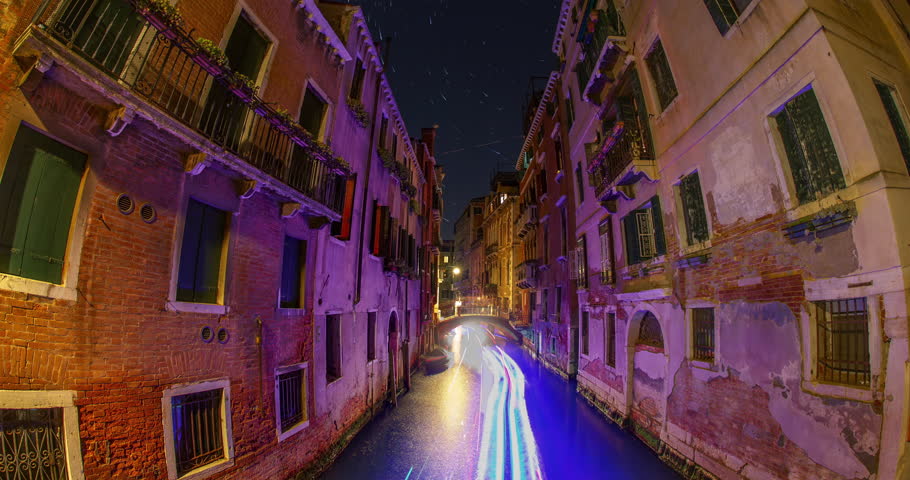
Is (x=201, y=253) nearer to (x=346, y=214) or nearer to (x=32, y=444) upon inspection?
(x=32, y=444)

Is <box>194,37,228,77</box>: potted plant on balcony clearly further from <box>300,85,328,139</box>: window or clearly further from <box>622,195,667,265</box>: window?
<box>622,195,667,265</box>: window

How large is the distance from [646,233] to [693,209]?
6.14 feet

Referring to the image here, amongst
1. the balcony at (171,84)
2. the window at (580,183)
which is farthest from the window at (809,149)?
the window at (580,183)

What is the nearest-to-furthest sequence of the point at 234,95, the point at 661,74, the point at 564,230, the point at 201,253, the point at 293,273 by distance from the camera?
1. the point at 201,253
2. the point at 234,95
3. the point at 293,273
4. the point at 661,74
5. the point at 564,230

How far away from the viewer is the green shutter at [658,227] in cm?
904

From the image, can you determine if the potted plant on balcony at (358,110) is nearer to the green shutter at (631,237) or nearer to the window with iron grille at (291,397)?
the window with iron grille at (291,397)

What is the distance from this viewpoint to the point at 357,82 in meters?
11.0

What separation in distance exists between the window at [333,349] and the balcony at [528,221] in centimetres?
1791

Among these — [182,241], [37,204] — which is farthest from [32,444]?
[182,241]

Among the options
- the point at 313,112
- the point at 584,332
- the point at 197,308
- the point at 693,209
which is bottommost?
the point at 584,332

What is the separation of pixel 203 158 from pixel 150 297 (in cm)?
187

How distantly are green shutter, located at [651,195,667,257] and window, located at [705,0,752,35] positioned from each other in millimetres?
3855

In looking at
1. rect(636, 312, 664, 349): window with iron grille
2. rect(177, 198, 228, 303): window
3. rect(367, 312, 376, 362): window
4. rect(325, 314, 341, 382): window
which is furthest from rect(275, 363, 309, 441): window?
rect(636, 312, 664, 349): window with iron grille

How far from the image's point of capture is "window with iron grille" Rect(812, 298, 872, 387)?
4.38 meters
